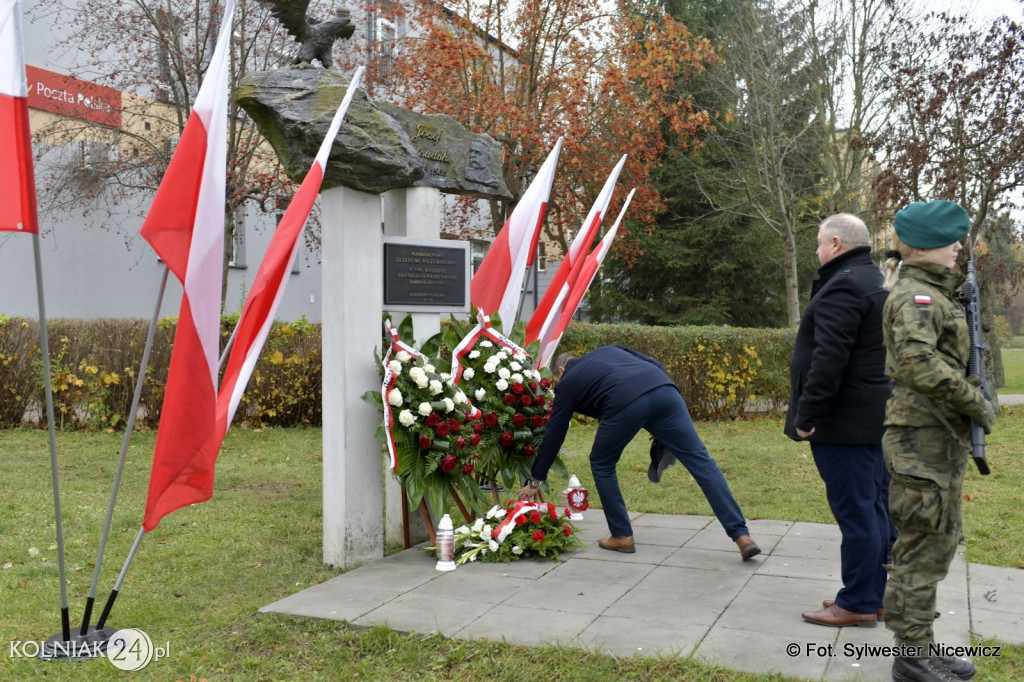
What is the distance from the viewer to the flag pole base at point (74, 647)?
4.22m

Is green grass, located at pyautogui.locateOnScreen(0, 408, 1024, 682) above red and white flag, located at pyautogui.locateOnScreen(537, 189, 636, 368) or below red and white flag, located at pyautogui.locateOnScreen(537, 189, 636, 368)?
below

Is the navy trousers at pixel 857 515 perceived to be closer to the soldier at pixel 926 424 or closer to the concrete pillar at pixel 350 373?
the soldier at pixel 926 424

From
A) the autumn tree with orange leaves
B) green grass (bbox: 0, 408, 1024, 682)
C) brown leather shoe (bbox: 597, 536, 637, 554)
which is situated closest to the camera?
green grass (bbox: 0, 408, 1024, 682)

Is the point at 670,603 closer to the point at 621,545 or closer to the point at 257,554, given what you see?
the point at 621,545

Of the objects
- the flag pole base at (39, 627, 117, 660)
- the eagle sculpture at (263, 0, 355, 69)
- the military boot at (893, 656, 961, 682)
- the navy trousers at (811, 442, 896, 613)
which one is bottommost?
the flag pole base at (39, 627, 117, 660)

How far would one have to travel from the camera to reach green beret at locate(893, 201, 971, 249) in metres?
3.59

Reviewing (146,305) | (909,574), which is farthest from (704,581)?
(146,305)

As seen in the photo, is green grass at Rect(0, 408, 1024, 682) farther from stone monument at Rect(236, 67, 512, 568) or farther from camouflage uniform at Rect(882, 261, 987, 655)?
camouflage uniform at Rect(882, 261, 987, 655)

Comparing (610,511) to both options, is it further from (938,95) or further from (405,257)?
(938,95)

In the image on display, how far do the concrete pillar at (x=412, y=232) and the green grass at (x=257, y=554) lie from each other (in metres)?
0.65

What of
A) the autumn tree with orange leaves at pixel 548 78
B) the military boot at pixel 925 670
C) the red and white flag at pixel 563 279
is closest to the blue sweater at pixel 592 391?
the red and white flag at pixel 563 279

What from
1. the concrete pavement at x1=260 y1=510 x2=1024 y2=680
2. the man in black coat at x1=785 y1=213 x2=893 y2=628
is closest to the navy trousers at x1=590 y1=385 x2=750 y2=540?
the concrete pavement at x1=260 y1=510 x2=1024 y2=680

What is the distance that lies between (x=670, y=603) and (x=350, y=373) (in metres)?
2.46

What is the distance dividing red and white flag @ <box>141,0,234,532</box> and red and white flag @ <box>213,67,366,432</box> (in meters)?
0.39
